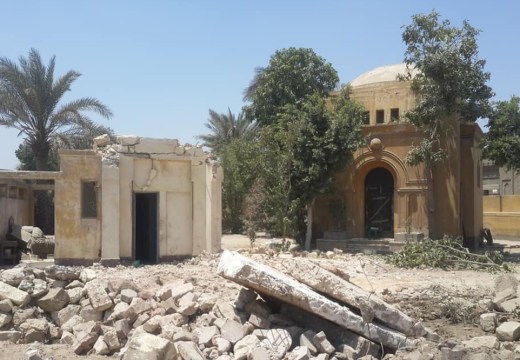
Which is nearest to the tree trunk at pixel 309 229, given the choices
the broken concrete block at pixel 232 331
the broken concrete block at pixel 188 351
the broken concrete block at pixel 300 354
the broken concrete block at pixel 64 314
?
the broken concrete block at pixel 64 314

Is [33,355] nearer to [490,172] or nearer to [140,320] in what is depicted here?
[140,320]

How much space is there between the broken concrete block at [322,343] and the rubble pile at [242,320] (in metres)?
0.01

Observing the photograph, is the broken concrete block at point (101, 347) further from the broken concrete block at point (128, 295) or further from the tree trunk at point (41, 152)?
the tree trunk at point (41, 152)

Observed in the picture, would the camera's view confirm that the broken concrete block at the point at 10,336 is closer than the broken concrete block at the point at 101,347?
No

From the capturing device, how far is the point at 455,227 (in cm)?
2084

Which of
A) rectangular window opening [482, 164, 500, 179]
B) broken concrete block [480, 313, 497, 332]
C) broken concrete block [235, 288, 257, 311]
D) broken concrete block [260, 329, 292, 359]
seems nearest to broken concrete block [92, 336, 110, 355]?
broken concrete block [235, 288, 257, 311]

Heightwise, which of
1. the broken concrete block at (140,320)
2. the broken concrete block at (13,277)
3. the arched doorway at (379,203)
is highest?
the arched doorway at (379,203)

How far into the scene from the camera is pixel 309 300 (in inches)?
340

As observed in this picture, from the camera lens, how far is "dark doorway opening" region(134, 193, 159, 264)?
16.9m

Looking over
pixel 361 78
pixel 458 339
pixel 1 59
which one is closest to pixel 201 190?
pixel 458 339

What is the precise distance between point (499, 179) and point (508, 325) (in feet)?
107

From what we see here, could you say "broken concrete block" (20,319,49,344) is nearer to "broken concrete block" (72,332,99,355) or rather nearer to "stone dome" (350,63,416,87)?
"broken concrete block" (72,332,99,355)

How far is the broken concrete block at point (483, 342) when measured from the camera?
846 cm

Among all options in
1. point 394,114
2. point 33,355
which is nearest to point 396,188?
point 394,114
